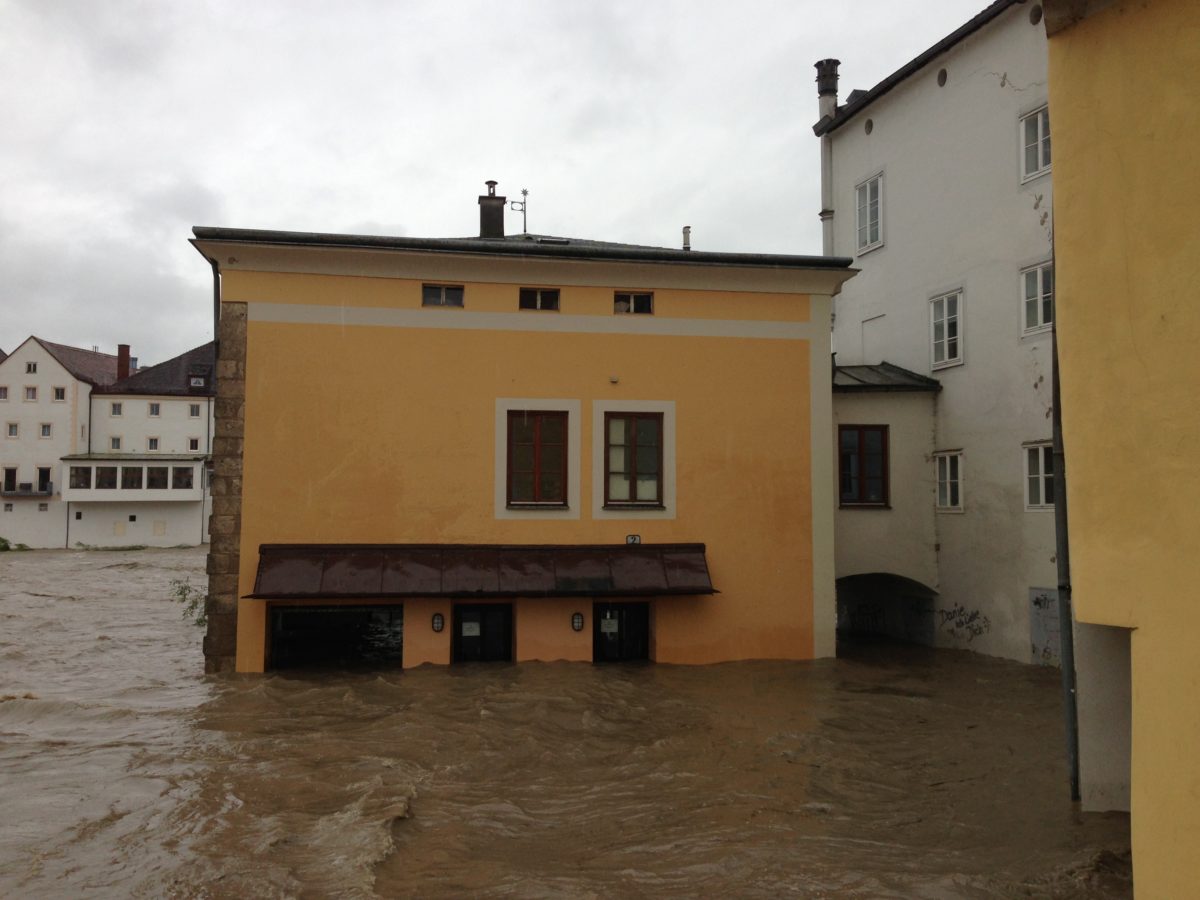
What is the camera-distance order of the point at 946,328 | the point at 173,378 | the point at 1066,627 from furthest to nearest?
the point at 173,378 < the point at 946,328 < the point at 1066,627

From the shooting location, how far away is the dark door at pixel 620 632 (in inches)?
622

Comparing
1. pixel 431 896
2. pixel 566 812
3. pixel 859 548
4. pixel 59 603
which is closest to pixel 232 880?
pixel 431 896

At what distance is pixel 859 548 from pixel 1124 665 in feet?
35.0

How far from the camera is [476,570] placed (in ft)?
48.9

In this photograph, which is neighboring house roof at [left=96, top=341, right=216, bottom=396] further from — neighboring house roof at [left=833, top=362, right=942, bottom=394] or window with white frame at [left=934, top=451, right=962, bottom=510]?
window with white frame at [left=934, top=451, right=962, bottom=510]

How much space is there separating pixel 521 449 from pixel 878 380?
310 inches

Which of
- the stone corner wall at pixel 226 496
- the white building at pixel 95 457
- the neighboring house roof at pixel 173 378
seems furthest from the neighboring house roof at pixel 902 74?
the neighboring house roof at pixel 173 378

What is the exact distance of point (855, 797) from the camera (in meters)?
9.57

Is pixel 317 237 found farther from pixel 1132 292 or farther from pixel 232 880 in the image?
pixel 1132 292

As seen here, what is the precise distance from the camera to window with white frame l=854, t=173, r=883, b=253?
21047mm

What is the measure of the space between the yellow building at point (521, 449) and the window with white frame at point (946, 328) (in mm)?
3716

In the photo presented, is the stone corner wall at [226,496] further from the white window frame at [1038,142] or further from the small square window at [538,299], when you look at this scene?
the white window frame at [1038,142]

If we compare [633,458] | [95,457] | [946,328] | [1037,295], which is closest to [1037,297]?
[1037,295]

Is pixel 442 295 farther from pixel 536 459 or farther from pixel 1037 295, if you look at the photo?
pixel 1037 295
